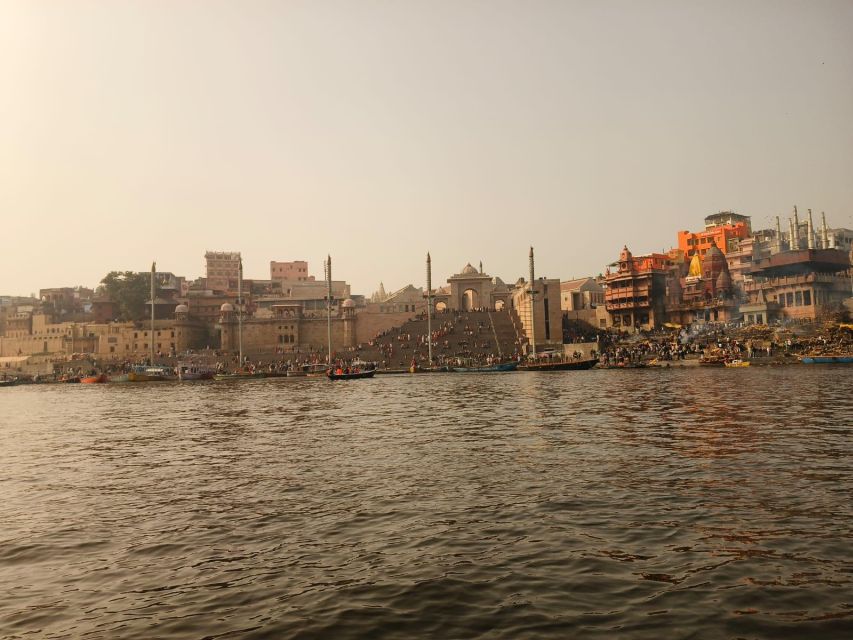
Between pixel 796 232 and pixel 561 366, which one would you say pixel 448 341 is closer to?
pixel 561 366

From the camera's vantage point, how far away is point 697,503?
452 inches

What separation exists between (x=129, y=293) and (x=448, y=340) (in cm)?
5129

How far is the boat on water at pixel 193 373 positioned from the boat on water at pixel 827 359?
5975 cm

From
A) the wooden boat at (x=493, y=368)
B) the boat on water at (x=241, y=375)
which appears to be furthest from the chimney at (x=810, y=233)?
the boat on water at (x=241, y=375)

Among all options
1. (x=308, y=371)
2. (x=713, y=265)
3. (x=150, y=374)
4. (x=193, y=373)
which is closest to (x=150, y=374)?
(x=150, y=374)

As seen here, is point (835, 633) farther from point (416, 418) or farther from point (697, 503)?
point (416, 418)

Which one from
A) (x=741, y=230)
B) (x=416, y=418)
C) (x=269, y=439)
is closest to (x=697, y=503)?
(x=269, y=439)

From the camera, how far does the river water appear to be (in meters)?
7.23

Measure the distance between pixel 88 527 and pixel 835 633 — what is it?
1105cm

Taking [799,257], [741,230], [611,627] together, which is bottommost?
[611,627]

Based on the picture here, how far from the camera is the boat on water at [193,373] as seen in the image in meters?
74.6

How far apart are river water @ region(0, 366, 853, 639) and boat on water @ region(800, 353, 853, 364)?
4038 cm

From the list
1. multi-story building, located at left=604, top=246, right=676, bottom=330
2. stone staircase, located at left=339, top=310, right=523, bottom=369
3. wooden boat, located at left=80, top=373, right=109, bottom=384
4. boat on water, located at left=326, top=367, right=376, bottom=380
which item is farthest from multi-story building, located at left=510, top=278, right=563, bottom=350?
wooden boat, located at left=80, top=373, right=109, bottom=384

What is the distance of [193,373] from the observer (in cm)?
7469
